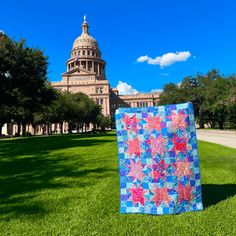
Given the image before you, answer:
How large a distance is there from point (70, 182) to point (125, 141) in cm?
271

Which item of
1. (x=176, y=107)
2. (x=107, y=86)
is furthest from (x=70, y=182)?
(x=107, y=86)

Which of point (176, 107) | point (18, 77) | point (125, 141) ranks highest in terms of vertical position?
point (18, 77)

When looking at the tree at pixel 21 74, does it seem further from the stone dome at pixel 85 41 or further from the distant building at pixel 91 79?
the stone dome at pixel 85 41

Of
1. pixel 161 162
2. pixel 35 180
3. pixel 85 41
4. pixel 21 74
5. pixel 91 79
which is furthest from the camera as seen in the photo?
pixel 85 41

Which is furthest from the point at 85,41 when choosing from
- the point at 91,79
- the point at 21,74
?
the point at 21,74

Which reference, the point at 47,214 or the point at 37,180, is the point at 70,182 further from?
the point at 47,214

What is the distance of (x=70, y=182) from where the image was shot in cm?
684

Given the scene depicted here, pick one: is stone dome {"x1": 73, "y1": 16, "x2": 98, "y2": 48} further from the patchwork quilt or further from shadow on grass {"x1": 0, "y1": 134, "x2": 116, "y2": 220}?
the patchwork quilt

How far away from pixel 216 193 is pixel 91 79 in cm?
12247

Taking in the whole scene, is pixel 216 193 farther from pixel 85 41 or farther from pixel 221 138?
pixel 85 41

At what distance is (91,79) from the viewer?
126m

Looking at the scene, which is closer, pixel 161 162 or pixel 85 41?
pixel 161 162

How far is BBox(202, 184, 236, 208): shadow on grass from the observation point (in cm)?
513

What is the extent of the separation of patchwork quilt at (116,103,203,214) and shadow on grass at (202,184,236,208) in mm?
559
